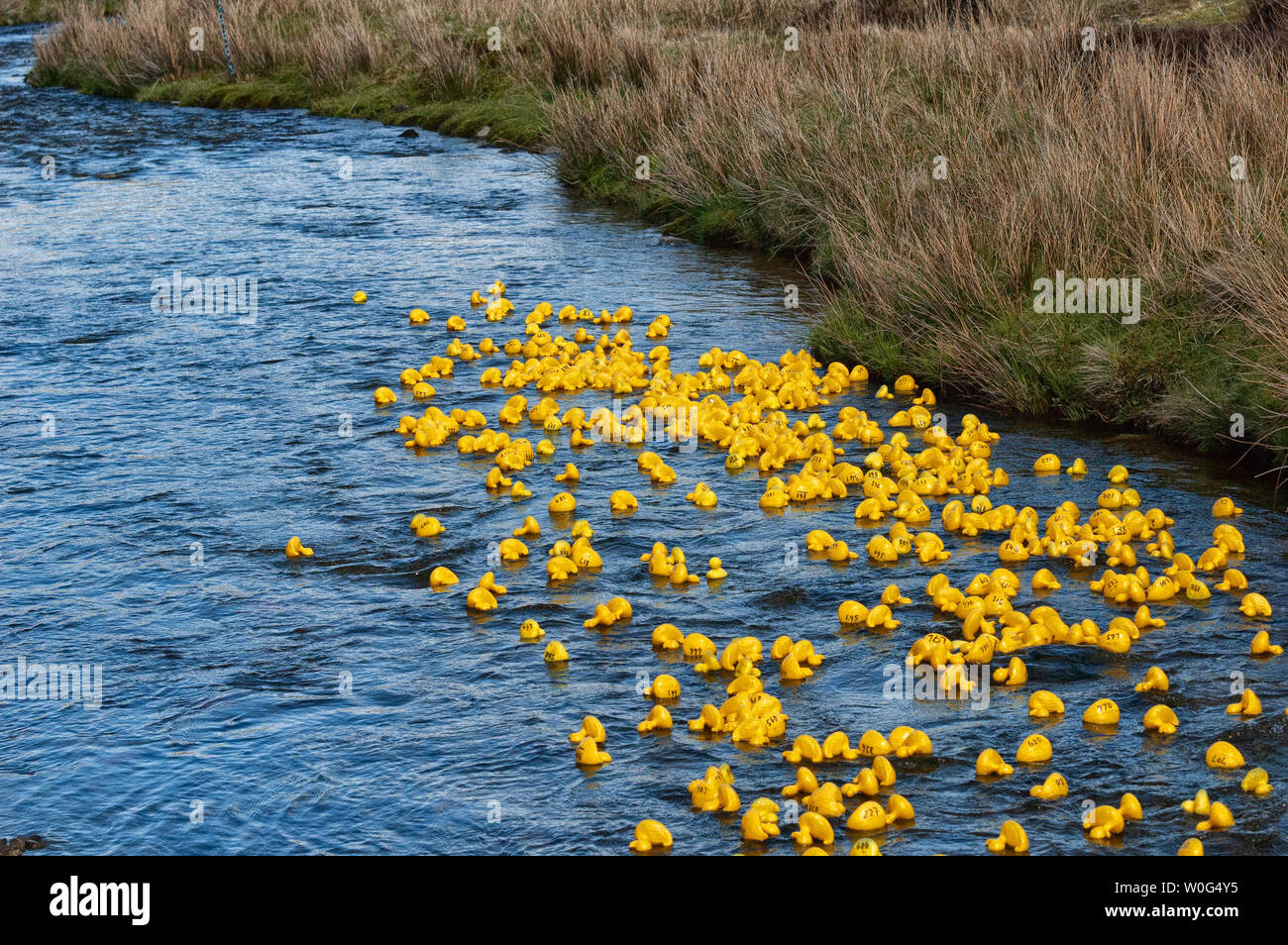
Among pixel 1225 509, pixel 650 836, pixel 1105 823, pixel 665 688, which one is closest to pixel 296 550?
pixel 665 688

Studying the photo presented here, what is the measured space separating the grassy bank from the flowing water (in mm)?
656

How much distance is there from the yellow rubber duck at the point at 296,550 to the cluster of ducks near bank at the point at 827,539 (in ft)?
0.05

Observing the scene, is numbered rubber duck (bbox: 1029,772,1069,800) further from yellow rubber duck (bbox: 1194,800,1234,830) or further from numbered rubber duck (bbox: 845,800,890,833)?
numbered rubber duck (bbox: 845,800,890,833)

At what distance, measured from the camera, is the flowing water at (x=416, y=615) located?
6.10 metres

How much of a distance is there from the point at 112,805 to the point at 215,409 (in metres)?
6.11

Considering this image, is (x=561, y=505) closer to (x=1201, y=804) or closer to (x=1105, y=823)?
(x=1105, y=823)

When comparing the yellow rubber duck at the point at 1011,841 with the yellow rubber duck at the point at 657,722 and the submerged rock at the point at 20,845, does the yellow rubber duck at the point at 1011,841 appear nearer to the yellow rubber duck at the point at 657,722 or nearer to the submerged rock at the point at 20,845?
the yellow rubber duck at the point at 657,722

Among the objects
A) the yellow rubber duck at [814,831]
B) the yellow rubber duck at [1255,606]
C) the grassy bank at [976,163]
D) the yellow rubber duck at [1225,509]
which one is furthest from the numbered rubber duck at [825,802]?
the grassy bank at [976,163]

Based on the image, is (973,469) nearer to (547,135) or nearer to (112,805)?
(112,805)

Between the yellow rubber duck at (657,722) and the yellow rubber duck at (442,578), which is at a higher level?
the yellow rubber duck at (442,578)

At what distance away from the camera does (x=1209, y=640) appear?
7191mm

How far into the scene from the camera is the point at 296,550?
883 cm

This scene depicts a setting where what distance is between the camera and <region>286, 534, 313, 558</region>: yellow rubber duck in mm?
8805
